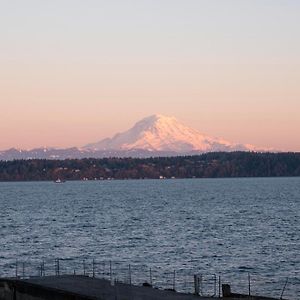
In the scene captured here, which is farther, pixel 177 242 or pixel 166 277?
pixel 177 242

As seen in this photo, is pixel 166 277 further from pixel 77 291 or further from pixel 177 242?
pixel 177 242

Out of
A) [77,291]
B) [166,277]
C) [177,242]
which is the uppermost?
[77,291]

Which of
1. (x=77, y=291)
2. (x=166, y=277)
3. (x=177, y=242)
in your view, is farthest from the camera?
(x=177, y=242)

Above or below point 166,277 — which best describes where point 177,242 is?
below

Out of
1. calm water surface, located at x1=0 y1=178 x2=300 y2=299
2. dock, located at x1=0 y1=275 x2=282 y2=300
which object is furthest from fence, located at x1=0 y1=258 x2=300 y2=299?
dock, located at x1=0 y1=275 x2=282 y2=300

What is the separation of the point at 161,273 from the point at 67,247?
95.1 ft

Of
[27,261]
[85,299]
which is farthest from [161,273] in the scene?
[85,299]

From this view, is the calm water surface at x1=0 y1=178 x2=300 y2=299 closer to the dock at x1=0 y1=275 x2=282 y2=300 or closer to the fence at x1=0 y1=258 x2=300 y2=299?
the fence at x1=0 y1=258 x2=300 y2=299

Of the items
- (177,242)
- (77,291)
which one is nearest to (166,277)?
(77,291)

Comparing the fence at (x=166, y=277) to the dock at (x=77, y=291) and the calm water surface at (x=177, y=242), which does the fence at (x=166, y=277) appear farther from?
the dock at (x=77, y=291)

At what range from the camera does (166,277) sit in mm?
69688

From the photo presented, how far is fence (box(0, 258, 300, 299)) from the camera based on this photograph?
60.9 m

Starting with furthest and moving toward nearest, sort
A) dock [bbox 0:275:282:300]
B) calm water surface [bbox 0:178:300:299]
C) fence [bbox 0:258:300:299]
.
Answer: calm water surface [bbox 0:178:300:299], fence [bbox 0:258:300:299], dock [bbox 0:275:282:300]

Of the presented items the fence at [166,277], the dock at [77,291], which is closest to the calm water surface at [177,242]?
the fence at [166,277]
